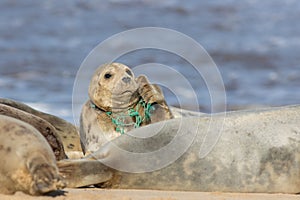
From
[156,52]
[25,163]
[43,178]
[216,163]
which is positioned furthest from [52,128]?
[156,52]

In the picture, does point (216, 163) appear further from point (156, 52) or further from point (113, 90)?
point (156, 52)

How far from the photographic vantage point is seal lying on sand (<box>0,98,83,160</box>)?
655 cm

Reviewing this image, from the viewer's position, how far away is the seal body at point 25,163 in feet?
16.7

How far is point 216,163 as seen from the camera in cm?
607

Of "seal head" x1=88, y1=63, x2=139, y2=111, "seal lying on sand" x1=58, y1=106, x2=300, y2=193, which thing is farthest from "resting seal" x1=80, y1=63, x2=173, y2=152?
"seal lying on sand" x1=58, y1=106, x2=300, y2=193

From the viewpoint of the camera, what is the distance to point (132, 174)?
6031 millimetres

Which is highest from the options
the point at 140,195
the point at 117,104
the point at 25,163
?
the point at 117,104

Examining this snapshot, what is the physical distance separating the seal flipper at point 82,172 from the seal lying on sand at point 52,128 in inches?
26.5

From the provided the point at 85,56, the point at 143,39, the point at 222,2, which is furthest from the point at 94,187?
the point at 222,2

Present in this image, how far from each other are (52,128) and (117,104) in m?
0.73

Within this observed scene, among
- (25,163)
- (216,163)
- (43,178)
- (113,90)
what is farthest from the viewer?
(113,90)

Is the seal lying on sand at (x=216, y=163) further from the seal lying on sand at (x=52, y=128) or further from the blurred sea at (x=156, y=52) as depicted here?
the blurred sea at (x=156, y=52)

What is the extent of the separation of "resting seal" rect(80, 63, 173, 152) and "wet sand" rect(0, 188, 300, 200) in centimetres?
126

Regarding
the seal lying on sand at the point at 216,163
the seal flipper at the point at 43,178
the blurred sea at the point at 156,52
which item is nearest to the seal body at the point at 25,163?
the seal flipper at the point at 43,178
